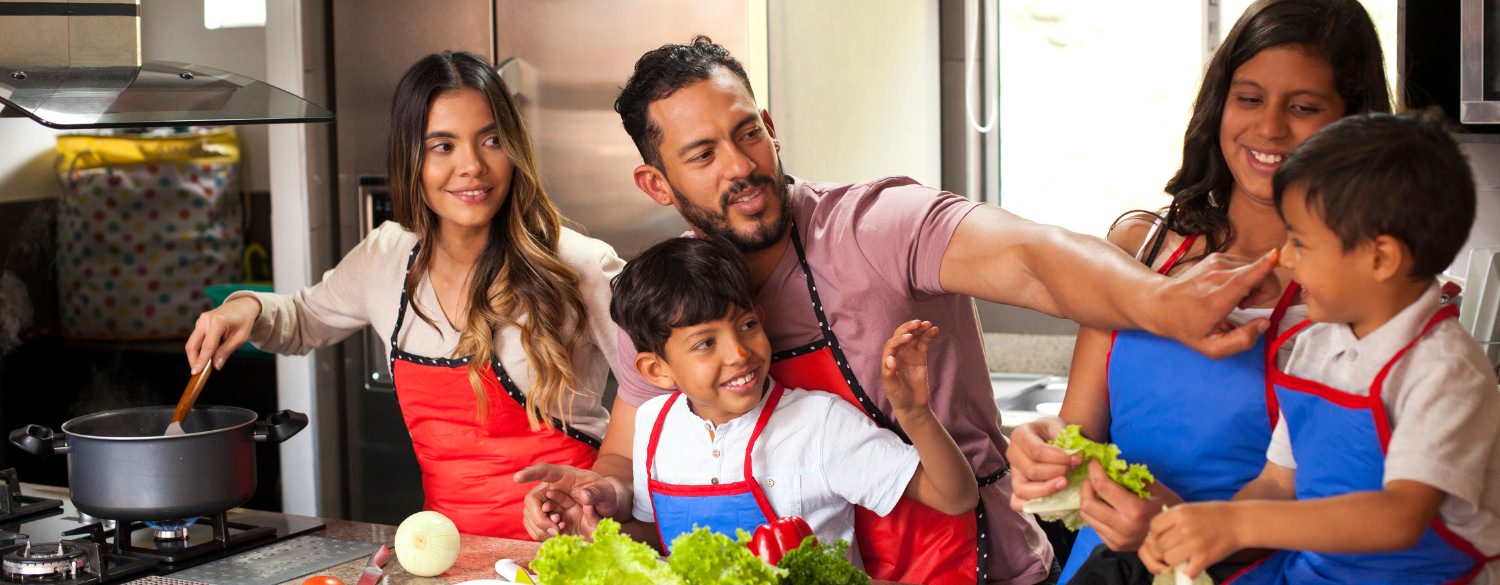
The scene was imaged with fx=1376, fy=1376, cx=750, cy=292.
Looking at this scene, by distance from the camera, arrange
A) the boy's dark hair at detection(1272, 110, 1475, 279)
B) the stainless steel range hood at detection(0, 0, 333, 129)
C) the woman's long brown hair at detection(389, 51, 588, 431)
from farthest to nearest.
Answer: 1. the woman's long brown hair at detection(389, 51, 588, 431)
2. the stainless steel range hood at detection(0, 0, 333, 129)
3. the boy's dark hair at detection(1272, 110, 1475, 279)

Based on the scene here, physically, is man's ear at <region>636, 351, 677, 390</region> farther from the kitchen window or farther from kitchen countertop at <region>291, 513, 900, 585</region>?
the kitchen window

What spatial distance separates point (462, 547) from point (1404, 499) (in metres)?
1.31

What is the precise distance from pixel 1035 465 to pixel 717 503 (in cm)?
56

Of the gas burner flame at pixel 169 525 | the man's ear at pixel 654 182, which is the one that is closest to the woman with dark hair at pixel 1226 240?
the man's ear at pixel 654 182

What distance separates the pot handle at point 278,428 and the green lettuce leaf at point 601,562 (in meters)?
0.72

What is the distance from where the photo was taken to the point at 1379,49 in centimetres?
162

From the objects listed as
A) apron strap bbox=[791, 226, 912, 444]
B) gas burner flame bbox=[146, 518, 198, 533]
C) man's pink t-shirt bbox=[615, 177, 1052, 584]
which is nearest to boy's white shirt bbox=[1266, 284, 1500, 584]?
man's pink t-shirt bbox=[615, 177, 1052, 584]

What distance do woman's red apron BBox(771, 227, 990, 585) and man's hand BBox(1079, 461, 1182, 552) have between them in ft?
1.48

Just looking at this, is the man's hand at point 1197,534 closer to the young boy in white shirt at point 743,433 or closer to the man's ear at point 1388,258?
the man's ear at point 1388,258

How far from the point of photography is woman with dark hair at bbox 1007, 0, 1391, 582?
5.18ft

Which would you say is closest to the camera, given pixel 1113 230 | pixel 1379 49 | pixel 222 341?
pixel 1379 49

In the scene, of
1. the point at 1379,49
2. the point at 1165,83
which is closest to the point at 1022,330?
the point at 1165,83

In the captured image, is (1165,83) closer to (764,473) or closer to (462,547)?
(764,473)

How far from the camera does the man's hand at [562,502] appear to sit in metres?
1.94
